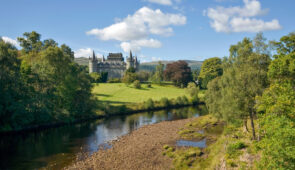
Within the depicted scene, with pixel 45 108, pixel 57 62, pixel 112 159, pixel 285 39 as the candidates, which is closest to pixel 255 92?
pixel 285 39

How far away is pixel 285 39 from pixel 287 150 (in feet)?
40.3

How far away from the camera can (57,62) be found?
157ft

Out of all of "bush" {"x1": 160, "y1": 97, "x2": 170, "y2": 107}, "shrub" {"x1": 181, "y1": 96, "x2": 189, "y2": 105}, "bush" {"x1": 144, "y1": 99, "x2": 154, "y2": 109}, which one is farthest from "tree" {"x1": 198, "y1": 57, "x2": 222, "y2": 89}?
"bush" {"x1": 144, "y1": 99, "x2": 154, "y2": 109}

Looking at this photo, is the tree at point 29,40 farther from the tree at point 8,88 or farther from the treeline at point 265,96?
the treeline at point 265,96

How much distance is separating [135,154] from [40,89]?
2744 centimetres

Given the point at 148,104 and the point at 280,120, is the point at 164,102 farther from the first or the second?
the point at 280,120

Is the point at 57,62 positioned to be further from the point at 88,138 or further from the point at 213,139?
the point at 213,139

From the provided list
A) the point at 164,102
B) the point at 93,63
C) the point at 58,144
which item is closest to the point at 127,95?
the point at 164,102

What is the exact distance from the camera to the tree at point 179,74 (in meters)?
102

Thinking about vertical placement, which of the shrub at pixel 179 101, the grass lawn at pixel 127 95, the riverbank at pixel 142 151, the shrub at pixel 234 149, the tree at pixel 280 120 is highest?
the tree at pixel 280 120

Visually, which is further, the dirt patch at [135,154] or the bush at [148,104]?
the bush at [148,104]

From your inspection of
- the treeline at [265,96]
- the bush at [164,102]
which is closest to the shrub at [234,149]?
the treeline at [265,96]

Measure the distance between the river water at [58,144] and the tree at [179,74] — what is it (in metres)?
57.4

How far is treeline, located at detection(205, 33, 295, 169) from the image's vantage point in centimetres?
1083
